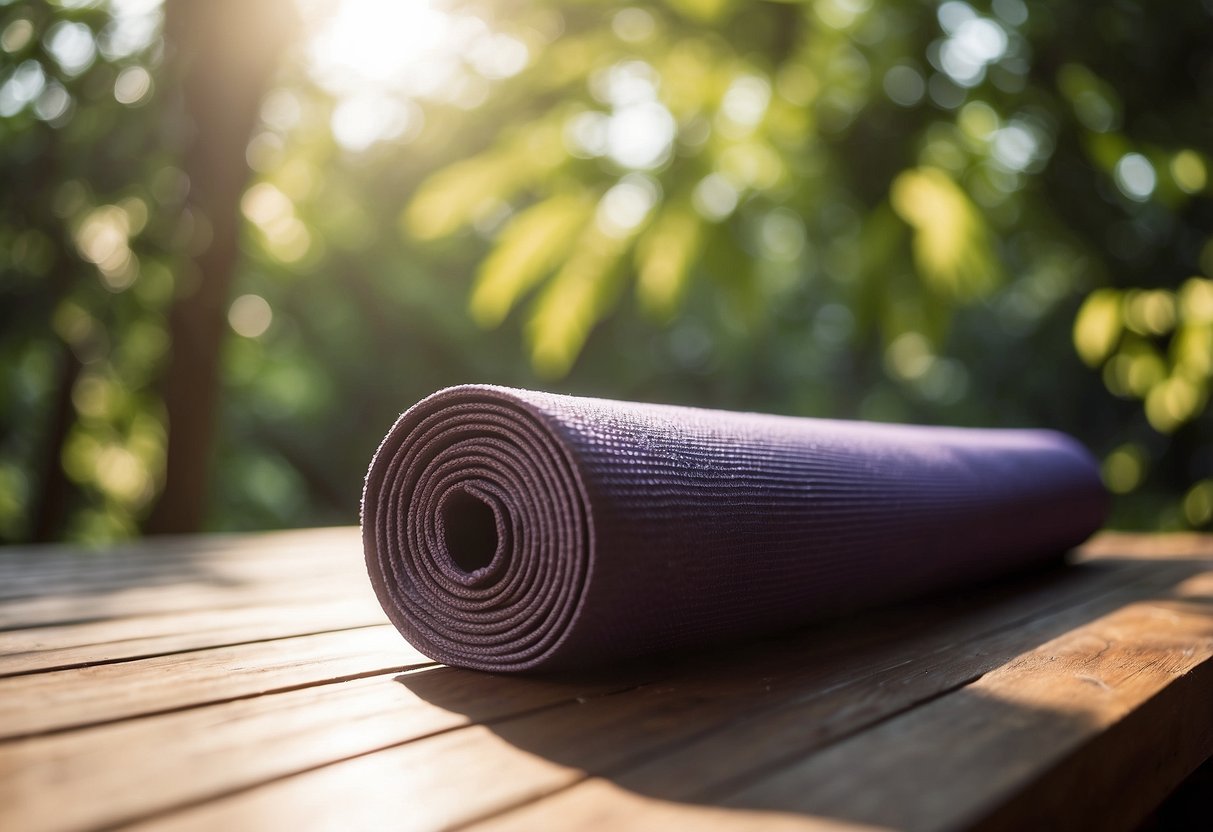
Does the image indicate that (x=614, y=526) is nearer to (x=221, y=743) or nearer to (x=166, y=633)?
(x=221, y=743)

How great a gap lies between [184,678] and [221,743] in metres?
0.28

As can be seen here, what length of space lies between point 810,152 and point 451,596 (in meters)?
2.17

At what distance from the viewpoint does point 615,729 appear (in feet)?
3.14

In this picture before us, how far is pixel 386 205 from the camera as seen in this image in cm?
1261

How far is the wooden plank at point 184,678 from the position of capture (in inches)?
39.6

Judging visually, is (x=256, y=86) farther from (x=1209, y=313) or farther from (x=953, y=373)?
(x=953, y=373)

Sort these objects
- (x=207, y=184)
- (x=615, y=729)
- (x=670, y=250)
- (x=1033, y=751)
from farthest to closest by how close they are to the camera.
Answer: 1. (x=207, y=184)
2. (x=670, y=250)
3. (x=615, y=729)
4. (x=1033, y=751)

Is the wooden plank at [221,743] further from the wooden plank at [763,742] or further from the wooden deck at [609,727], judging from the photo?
the wooden plank at [763,742]

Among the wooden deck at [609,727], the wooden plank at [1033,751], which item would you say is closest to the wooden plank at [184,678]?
the wooden deck at [609,727]

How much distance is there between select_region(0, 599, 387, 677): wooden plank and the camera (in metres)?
1.27

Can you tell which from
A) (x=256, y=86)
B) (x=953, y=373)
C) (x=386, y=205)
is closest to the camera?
(x=256, y=86)

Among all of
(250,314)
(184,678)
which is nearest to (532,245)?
(184,678)

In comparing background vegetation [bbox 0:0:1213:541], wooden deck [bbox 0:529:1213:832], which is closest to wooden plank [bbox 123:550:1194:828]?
wooden deck [bbox 0:529:1213:832]

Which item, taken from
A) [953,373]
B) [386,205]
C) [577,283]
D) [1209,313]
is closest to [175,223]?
[577,283]
